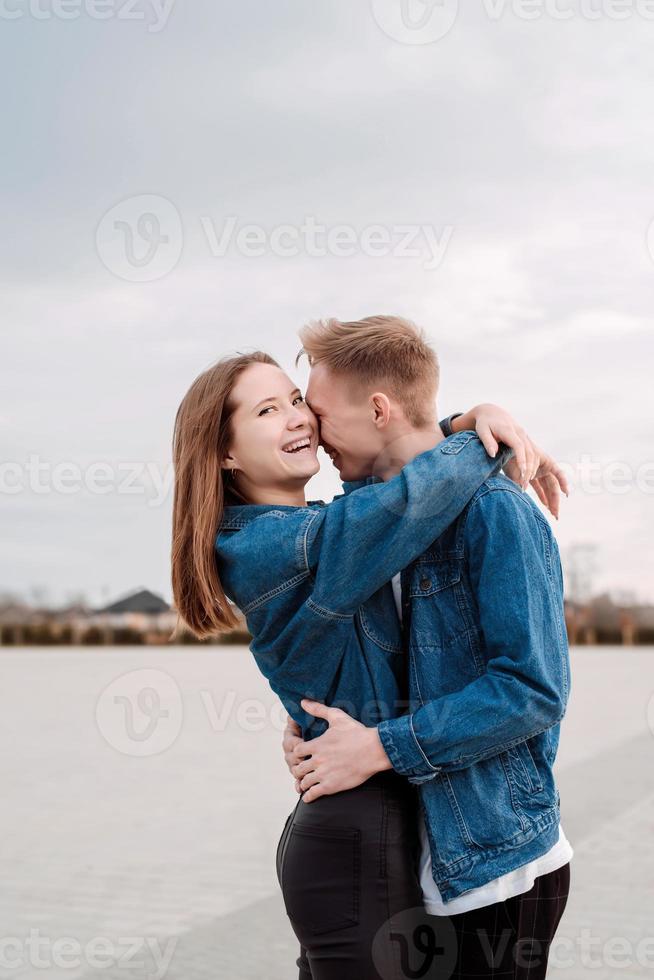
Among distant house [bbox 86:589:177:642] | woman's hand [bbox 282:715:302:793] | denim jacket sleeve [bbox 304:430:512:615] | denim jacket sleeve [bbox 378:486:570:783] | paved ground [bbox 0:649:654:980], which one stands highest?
denim jacket sleeve [bbox 304:430:512:615]

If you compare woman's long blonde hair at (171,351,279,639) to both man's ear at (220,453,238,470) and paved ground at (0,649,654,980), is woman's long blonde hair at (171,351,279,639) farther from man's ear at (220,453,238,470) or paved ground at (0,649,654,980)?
paved ground at (0,649,654,980)

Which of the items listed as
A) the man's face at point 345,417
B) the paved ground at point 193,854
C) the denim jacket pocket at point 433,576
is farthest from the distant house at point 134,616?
the denim jacket pocket at point 433,576

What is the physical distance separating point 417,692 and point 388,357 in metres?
0.78

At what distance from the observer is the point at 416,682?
2465mm

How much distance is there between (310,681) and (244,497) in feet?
1.77

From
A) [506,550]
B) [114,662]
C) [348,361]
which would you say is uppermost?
[348,361]

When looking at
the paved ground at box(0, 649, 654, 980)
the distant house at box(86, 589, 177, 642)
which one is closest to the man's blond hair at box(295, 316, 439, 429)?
the paved ground at box(0, 649, 654, 980)

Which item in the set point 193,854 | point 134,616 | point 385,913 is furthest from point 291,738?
point 134,616

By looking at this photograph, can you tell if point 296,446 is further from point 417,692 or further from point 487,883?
point 487,883

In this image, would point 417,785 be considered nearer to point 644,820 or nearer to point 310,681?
point 310,681

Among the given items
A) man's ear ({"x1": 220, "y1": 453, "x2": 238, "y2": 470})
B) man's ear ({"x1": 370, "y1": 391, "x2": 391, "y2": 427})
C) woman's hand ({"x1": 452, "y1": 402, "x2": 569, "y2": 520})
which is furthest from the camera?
man's ear ({"x1": 220, "y1": 453, "x2": 238, "y2": 470})

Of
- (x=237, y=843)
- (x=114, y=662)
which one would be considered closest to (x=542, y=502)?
(x=237, y=843)

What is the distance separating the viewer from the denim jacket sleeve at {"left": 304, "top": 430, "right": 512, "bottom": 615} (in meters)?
2.40

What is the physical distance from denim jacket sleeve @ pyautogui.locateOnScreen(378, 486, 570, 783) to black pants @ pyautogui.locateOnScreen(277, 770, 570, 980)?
0.15 metres
